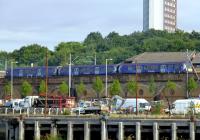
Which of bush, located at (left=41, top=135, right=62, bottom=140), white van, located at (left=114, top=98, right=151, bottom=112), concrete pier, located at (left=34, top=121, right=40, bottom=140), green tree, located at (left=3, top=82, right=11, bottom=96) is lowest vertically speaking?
bush, located at (left=41, top=135, right=62, bottom=140)

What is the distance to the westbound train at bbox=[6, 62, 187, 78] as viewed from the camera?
11831cm

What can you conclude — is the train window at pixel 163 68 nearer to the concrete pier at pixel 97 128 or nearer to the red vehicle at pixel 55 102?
the red vehicle at pixel 55 102

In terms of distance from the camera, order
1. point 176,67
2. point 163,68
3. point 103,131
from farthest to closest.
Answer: point 163,68, point 176,67, point 103,131

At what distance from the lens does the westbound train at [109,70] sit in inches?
4658

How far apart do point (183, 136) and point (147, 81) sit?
61215mm

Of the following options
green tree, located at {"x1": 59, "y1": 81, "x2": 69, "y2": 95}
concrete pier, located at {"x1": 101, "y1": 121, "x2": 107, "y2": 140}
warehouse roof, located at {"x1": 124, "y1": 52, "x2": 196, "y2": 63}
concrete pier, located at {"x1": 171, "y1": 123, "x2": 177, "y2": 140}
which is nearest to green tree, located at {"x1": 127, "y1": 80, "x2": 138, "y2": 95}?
green tree, located at {"x1": 59, "y1": 81, "x2": 69, "y2": 95}

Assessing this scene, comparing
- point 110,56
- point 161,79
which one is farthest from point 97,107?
point 110,56

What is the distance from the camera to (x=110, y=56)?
194 m

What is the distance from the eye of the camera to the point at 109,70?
124125mm

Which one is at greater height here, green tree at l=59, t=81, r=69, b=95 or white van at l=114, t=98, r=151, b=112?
green tree at l=59, t=81, r=69, b=95

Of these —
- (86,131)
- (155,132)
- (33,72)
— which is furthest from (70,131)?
(33,72)

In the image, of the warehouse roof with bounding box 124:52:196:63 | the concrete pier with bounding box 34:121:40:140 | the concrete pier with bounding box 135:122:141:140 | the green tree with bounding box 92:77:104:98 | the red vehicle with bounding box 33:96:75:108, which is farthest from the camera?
the warehouse roof with bounding box 124:52:196:63

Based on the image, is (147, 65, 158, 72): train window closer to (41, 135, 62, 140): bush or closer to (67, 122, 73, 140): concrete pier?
(41, 135, 62, 140): bush

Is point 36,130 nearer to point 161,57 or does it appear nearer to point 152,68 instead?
point 152,68
